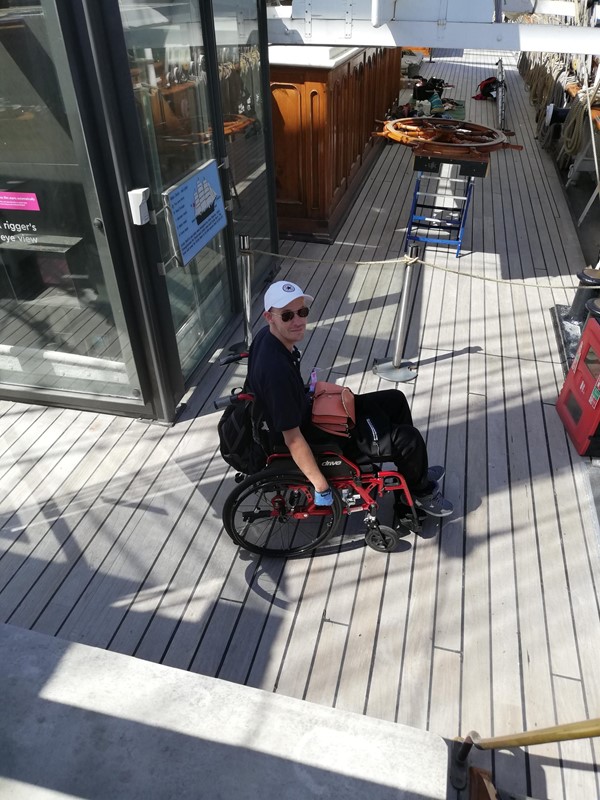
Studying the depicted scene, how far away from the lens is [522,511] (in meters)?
3.19

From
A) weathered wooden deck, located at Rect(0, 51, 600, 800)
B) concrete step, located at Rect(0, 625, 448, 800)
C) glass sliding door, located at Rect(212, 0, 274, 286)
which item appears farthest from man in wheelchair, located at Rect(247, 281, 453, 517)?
glass sliding door, located at Rect(212, 0, 274, 286)

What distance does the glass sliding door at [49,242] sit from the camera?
2.74m

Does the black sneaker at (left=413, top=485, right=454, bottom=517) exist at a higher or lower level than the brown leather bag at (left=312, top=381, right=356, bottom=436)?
lower

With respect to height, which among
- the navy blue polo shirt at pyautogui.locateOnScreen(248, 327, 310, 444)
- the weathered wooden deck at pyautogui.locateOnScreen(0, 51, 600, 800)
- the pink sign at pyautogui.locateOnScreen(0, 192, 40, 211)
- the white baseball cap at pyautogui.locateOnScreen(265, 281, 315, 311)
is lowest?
the weathered wooden deck at pyautogui.locateOnScreen(0, 51, 600, 800)

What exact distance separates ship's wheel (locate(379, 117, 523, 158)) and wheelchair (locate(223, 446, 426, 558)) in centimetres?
378

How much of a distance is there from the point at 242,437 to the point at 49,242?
1786mm

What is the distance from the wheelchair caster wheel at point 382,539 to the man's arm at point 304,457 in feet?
1.75

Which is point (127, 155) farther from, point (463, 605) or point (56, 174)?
point (463, 605)

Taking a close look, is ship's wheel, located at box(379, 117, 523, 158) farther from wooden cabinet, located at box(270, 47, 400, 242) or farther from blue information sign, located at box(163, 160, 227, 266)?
blue information sign, located at box(163, 160, 227, 266)

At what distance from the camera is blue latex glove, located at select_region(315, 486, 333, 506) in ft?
8.17

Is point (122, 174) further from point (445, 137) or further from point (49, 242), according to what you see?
point (445, 137)

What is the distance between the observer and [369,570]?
2854 millimetres

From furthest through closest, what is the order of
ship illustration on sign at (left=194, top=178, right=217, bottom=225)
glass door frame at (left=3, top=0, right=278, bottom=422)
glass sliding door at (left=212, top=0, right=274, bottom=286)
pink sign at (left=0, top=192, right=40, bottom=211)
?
glass sliding door at (left=212, top=0, right=274, bottom=286) < ship illustration on sign at (left=194, top=178, right=217, bottom=225) < pink sign at (left=0, top=192, right=40, bottom=211) < glass door frame at (left=3, top=0, right=278, bottom=422)

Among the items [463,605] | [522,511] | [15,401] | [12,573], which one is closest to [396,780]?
[463,605]
